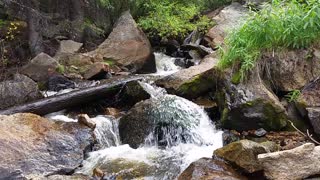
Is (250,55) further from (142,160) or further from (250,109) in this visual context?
(142,160)

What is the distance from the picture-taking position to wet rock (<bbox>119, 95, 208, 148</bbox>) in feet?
20.1

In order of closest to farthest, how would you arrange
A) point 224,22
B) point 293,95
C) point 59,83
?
point 293,95 < point 59,83 < point 224,22

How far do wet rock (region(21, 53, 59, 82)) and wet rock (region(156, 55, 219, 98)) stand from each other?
10.8 ft

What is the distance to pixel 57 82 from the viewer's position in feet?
28.2

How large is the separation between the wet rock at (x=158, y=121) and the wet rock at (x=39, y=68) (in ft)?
11.3

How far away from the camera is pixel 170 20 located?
1141 centimetres

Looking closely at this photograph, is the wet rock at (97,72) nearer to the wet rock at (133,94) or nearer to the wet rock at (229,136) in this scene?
the wet rock at (133,94)

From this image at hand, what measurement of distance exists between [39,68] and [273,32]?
229 inches

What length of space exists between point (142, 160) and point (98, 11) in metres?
7.54

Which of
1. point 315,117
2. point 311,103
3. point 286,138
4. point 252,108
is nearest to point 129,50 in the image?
point 252,108

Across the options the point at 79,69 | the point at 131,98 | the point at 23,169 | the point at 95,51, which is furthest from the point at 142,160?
the point at 95,51

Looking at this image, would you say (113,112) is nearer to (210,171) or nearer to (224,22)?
(210,171)

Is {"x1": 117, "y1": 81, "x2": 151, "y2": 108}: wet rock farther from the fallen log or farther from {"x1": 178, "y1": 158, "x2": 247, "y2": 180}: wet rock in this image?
{"x1": 178, "y1": 158, "x2": 247, "y2": 180}: wet rock

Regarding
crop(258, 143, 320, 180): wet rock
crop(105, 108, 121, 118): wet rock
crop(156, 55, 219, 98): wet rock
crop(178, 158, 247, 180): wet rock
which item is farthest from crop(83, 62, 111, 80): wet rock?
crop(258, 143, 320, 180): wet rock
